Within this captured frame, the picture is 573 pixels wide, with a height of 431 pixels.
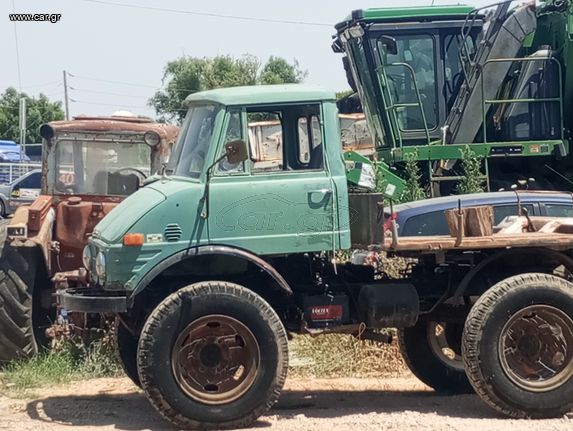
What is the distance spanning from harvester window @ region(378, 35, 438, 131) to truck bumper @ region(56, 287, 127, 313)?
6974 mm

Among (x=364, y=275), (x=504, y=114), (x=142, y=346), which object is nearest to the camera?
(x=142, y=346)

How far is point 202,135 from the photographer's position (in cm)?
809

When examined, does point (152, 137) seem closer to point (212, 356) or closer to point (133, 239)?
point (133, 239)

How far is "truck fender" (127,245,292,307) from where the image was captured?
24.9ft

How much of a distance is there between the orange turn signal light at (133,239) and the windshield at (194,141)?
68 centimetres

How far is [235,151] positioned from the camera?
7.50 metres

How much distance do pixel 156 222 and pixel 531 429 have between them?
3.15 metres

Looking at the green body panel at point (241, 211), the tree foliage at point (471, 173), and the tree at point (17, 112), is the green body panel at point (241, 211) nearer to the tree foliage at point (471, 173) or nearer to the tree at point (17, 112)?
the tree foliage at point (471, 173)

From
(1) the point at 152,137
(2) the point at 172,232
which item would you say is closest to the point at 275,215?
(2) the point at 172,232

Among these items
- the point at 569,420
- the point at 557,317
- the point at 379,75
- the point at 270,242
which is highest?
Result: the point at 379,75

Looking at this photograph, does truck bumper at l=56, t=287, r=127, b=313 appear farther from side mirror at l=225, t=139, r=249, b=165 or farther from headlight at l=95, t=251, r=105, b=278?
side mirror at l=225, t=139, r=249, b=165

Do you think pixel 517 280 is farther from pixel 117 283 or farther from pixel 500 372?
pixel 117 283

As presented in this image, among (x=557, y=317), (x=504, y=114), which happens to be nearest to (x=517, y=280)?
(x=557, y=317)

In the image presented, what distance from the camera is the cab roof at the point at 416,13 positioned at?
1376 cm
